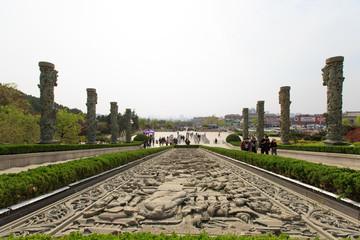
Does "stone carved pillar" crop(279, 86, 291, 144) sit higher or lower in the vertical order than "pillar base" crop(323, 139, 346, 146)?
higher

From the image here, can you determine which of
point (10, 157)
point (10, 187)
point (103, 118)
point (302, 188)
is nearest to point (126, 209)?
point (10, 187)

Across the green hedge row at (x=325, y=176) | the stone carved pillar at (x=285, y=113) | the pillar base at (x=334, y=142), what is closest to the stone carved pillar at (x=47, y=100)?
the green hedge row at (x=325, y=176)

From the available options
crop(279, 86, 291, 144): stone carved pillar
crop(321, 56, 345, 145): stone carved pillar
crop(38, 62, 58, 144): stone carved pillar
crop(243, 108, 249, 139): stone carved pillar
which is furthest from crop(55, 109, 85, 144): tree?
crop(321, 56, 345, 145): stone carved pillar

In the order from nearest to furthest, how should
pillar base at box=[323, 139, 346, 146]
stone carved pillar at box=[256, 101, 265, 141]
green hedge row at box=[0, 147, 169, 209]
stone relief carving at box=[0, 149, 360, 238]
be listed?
stone relief carving at box=[0, 149, 360, 238] < green hedge row at box=[0, 147, 169, 209] < pillar base at box=[323, 139, 346, 146] < stone carved pillar at box=[256, 101, 265, 141]

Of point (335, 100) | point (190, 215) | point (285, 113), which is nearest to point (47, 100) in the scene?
point (190, 215)

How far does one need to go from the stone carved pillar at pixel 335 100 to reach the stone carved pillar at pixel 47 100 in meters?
18.7

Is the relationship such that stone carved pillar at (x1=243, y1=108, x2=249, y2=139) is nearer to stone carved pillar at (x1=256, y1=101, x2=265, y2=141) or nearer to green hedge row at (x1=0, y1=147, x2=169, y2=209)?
stone carved pillar at (x1=256, y1=101, x2=265, y2=141)

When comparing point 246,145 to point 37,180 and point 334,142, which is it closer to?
point 334,142

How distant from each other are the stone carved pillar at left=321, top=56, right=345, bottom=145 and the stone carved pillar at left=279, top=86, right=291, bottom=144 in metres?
6.41

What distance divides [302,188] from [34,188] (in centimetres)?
654

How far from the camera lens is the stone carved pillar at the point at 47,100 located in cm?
1276

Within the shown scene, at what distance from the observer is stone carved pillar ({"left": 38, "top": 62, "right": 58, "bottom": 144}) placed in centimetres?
1276

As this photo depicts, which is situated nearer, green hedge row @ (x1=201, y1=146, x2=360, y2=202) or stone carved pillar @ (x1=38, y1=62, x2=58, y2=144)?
green hedge row @ (x1=201, y1=146, x2=360, y2=202)

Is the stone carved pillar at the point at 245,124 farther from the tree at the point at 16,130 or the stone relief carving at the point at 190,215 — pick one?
the tree at the point at 16,130
